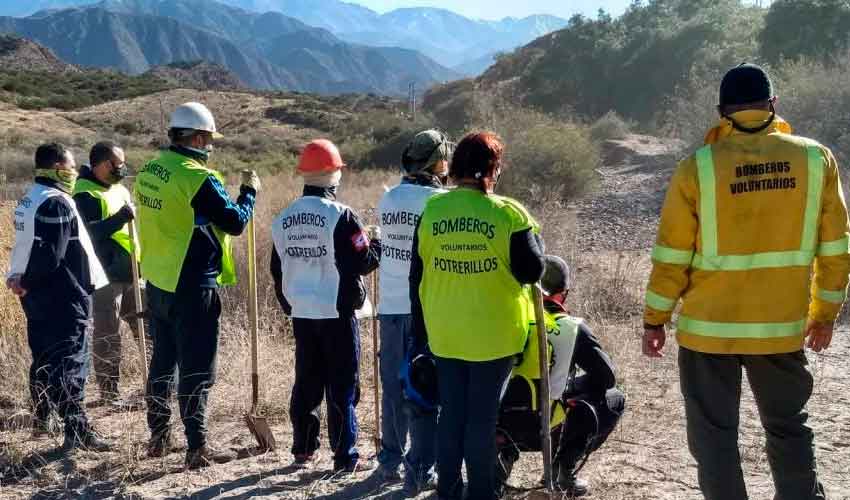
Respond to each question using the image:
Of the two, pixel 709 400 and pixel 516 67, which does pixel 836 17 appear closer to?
pixel 516 67

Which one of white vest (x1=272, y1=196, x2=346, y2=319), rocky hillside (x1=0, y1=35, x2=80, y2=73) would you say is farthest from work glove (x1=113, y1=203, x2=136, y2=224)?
rocky hillside (x1=0, y1=35, x2=80, y2=73)

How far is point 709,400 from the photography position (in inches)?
121

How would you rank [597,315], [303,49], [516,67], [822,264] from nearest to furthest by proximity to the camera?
[822,264] → [597,315] → [516,67] → [303,49]

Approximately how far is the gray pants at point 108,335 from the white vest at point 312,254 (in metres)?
2.07

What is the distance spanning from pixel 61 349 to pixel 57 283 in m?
0.38

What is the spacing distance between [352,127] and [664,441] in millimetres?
25228

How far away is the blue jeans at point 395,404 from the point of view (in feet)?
12.8

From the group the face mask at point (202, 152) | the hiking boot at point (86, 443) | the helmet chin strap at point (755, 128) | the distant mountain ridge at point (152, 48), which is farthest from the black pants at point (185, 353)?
the distant mountain ridge at point (152, 48)

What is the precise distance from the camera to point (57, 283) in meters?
4.48

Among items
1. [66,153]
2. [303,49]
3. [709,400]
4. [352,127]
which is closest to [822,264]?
Result: [709,400]

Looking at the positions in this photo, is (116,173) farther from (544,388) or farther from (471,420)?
(544,388)

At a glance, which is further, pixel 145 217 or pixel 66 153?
pixel 66 153

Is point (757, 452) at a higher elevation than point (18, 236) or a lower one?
lower

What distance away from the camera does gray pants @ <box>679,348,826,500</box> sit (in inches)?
119
